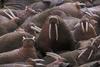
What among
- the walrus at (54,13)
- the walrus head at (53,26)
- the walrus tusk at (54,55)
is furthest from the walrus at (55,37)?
the walrus at (54,13)

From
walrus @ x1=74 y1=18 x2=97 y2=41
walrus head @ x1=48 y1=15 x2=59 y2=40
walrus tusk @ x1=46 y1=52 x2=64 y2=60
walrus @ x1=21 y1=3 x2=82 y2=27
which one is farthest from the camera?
walrus @ x1=21 y1=3 x2=82 y2=27

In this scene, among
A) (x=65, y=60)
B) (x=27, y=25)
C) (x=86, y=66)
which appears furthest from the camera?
(x=27, y=25)

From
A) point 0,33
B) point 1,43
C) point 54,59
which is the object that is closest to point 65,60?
point 54,59

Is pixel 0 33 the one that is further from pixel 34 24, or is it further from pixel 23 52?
pixel 23 52

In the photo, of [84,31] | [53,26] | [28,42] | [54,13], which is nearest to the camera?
[28,42]

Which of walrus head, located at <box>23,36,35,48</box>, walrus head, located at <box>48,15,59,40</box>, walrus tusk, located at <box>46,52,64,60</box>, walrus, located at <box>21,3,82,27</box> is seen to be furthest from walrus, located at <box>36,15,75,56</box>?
walrus, located at <box>21,3,82,27</box>

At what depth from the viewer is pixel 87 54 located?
4.09 meters

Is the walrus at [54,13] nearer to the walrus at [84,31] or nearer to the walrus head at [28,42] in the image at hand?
the walrus at [84,31]

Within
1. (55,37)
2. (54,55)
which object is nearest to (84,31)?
(55,37)

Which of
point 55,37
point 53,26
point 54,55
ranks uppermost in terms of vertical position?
point 53,26

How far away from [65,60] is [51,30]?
39 centimetres

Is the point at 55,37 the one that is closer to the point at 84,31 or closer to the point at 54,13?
the point at 84,31

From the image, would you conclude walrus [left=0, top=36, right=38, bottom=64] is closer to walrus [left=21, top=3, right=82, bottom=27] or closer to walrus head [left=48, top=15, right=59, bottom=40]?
walrus head [left=48, top=15, right=59, bottom=40]

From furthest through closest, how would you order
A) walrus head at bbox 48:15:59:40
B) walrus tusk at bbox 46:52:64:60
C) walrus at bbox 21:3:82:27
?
walrus at bbox 21:3:82:27 → walrus head at bbox 48:15:59:40 → walrus tusk at bbox 46:52:64:60
